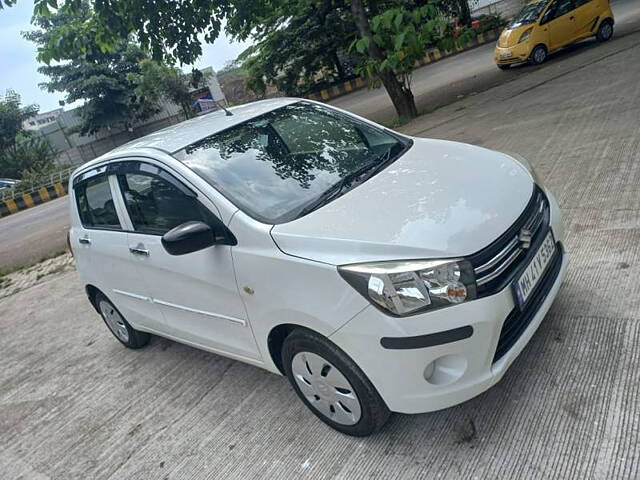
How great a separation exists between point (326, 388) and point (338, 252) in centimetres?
74

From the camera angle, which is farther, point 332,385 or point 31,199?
point 31,199

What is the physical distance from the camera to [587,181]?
4.71 m

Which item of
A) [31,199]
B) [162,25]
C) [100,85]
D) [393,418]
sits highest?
[100,85]

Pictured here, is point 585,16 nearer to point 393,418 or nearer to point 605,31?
point 605,31

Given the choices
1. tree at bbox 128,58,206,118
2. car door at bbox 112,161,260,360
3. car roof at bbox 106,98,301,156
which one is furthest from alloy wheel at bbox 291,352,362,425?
tree at bbox 128,58,206,118

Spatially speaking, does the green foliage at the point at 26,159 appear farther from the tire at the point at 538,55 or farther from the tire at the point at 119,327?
the tire at the point at 119,327

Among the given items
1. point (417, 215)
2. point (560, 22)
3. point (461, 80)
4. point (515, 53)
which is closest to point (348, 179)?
point (417, 215)

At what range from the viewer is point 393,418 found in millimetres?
2641

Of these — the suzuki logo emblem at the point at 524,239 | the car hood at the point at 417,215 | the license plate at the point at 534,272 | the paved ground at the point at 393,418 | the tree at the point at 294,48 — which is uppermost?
the tree at the point at 294,48

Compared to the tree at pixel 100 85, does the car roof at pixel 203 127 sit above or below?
below

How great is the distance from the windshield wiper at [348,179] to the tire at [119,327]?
2.27m

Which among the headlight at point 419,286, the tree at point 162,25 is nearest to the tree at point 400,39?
the tree at point 162,25

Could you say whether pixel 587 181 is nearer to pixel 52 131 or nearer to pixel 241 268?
pixel 241 268

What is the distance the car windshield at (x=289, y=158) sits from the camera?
9.00 ft
